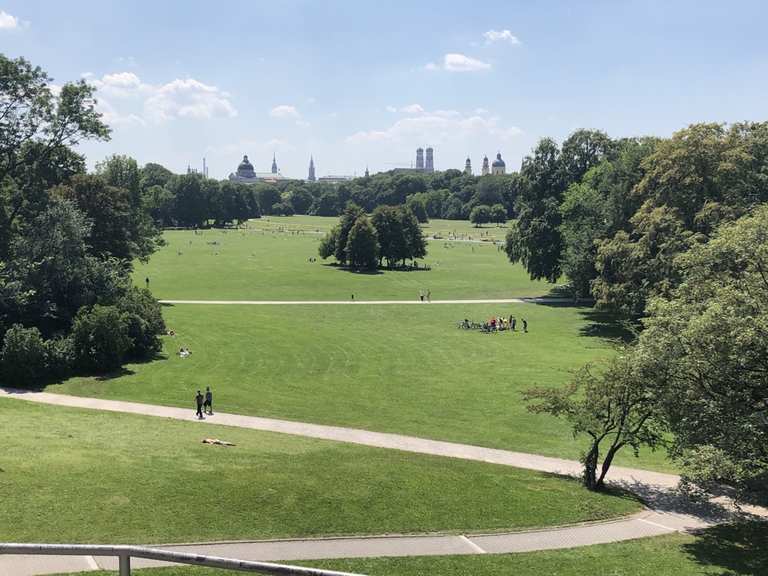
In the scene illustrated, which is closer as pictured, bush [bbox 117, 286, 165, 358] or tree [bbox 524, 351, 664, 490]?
tree [bbox 524, 351, 664, 490]

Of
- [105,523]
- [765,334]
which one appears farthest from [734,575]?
[105,523]

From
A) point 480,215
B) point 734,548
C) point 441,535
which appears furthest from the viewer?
point 480,215

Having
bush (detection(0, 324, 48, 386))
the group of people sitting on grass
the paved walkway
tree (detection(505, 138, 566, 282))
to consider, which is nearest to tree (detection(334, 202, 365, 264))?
tree (detection(505, 138, 566, 282))

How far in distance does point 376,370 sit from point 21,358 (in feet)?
62.8

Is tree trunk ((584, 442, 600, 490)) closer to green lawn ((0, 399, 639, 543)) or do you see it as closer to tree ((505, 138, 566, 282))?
green lawn ((0, 399, 639, 543))

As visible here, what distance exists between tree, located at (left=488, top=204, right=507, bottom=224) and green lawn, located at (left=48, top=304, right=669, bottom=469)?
12502 centimetres

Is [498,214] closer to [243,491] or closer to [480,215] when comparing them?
[480,215]

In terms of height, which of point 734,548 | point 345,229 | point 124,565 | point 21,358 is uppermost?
point 345,229

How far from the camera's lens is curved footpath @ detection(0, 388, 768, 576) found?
13.8 metres

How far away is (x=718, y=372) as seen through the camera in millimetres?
16484

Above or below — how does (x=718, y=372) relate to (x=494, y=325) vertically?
above

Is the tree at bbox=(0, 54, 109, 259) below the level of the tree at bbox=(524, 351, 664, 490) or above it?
above

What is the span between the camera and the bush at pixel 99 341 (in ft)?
120

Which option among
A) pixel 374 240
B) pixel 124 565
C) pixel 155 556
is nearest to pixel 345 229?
pixel 374 240
